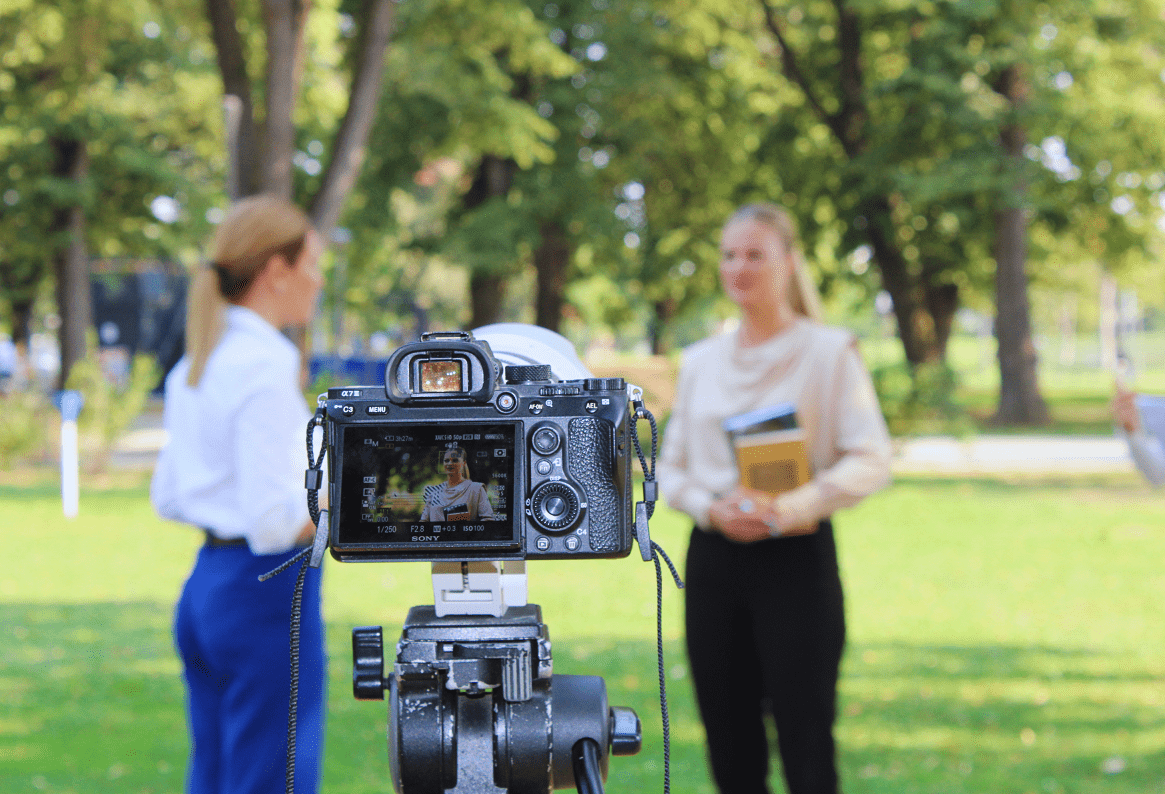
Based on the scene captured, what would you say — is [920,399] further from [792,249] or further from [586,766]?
[586,766]

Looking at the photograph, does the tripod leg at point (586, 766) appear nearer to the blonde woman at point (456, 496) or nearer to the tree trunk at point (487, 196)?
the blonde woman at point (456, 496)

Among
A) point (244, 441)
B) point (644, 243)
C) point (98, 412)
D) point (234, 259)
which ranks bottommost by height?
point (244, 441)

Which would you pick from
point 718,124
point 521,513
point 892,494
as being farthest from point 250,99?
point 718,124

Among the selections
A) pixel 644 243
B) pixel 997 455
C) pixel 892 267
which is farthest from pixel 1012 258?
pixel 644 243

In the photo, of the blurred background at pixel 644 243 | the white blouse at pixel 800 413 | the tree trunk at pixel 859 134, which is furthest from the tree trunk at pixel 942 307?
the white blouse at pixel 800 413

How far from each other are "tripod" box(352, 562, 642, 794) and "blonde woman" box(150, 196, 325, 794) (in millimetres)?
846

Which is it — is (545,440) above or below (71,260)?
below

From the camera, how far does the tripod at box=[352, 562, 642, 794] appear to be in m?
1.56

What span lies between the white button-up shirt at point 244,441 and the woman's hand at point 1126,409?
2510 millimetres

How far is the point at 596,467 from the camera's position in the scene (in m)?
1.60

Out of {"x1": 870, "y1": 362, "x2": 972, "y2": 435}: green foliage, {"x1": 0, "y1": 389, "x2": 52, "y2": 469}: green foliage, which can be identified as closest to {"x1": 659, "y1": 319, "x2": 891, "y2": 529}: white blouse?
{"x1": 870, "y1": 362, "x2": 972, "y2": 435}: green foliage

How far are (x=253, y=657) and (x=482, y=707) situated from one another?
3.25ft

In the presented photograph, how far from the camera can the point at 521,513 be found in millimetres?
1552

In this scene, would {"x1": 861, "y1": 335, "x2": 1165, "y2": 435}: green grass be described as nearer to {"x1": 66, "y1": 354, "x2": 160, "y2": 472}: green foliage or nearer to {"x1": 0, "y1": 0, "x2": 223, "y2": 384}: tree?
{"x1": 66, "y1": 354, "x2": 160, "y2": 472}: green foliage
